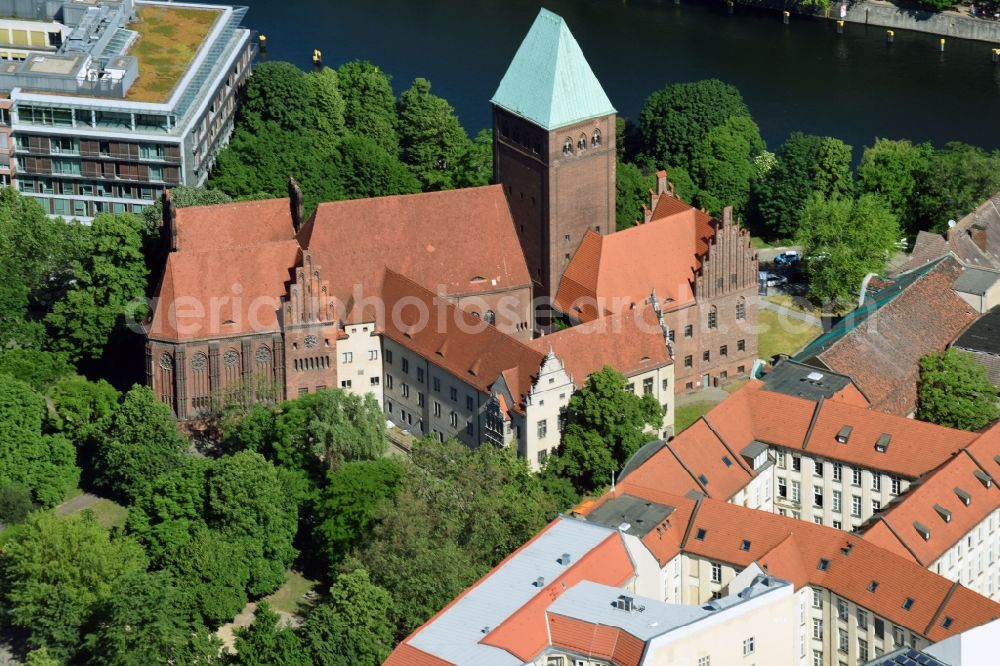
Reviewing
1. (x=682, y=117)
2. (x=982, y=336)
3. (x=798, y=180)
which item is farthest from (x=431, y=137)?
(x=982, y=336)

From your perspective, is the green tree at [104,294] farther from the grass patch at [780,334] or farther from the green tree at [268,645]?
the grass patch at [780,334]

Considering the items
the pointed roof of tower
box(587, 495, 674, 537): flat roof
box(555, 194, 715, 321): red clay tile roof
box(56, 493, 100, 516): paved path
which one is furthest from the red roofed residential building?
box(56, 493, 100, 516): paved path

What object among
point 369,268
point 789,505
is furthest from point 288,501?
point 789,505

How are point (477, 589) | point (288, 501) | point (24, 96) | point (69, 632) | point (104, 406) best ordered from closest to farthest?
point (477, 589), point (69, 632), point (288, 501), point (104, 406), point (24, 96)

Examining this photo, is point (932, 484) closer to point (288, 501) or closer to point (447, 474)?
point (447, 474)

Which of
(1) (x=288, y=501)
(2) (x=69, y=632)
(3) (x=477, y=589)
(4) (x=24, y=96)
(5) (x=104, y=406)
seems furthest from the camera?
(4) (x=24, y=96)

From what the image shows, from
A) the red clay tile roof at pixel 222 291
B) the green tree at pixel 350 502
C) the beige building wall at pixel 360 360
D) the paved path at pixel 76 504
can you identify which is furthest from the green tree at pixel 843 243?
the paved path at pixel 76 504

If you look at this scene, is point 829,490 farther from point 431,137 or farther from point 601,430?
point 431,137
